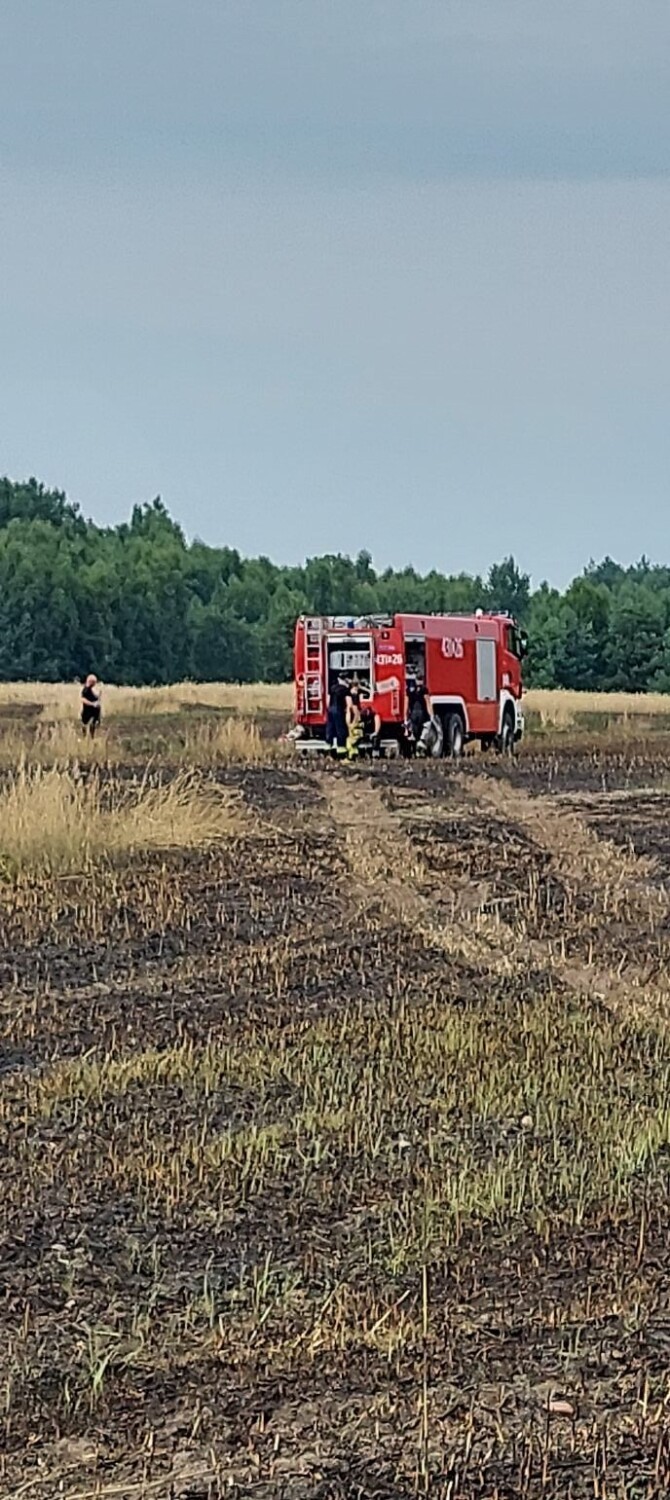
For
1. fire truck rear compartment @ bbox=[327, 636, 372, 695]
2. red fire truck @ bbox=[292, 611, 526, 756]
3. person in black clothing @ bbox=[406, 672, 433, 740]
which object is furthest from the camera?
person in black clothing @ bbox=[406, 672, 433, 740]

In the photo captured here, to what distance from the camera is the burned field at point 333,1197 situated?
4742 millimetres

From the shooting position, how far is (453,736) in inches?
1299

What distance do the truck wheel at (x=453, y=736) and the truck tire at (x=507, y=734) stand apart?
1.76 meters

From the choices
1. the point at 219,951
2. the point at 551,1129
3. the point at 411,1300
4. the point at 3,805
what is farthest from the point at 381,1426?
the point at 3,805

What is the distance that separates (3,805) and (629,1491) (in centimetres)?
1333

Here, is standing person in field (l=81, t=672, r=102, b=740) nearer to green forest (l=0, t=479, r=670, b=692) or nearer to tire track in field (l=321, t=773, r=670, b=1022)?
tire track in field (l=321, t=773, r=670, b=1022)

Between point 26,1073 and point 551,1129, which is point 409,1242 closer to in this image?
point 551,1129

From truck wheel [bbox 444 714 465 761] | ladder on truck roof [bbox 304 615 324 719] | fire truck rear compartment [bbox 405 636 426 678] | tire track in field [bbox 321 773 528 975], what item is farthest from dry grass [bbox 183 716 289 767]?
tire track in field [bbox 321 773 528 975]

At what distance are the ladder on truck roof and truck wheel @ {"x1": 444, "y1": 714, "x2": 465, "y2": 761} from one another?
2.49 meters

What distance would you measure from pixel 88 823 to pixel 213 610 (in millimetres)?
106445

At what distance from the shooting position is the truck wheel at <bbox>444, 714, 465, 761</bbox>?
32.9 m

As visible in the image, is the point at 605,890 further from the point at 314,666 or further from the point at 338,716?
the point at 314,666

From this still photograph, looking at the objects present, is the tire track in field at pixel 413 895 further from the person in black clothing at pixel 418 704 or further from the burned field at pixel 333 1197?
the person in black clothing at pixel 418 704

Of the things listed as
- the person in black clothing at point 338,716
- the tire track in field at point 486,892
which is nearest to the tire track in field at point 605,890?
the tire track in field at point 486,892
